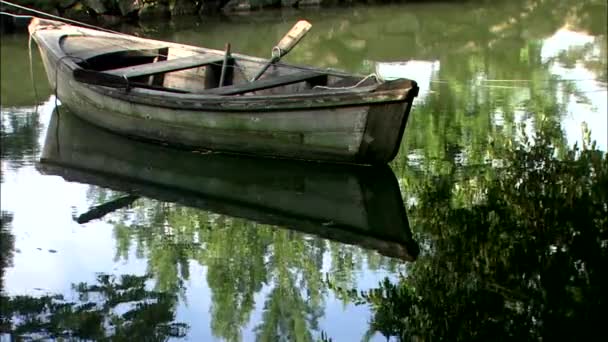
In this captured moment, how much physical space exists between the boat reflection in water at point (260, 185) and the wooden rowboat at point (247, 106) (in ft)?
0.48

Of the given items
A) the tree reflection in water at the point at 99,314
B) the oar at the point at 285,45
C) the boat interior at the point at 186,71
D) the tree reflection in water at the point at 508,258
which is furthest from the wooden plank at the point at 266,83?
the tree reflection in water at the point at 99,314

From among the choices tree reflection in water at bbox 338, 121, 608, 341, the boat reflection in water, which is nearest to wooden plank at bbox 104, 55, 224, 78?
the boat reflection in water

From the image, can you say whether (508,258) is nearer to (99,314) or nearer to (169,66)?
(99,314)

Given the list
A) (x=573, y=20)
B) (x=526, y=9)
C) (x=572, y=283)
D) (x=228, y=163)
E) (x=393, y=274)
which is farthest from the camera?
(x=526, y=9)

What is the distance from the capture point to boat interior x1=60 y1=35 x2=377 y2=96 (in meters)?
7.62

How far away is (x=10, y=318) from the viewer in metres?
4.83

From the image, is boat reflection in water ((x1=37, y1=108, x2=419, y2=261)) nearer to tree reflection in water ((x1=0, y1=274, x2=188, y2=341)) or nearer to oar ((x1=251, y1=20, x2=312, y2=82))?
Answer: oar ((x1=251, y1=20, x2=312, y2=82))

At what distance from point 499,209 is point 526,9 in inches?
546

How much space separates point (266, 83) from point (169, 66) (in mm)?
1443

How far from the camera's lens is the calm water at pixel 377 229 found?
4.68 metres

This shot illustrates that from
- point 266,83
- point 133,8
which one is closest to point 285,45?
point 266,83

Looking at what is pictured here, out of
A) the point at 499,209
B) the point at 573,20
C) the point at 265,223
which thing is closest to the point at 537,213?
the point at 499,209

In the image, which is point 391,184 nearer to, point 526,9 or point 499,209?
point 499,209

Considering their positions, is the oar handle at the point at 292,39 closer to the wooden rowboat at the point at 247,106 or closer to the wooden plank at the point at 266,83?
the wooden rowboat at the point at 247,106
